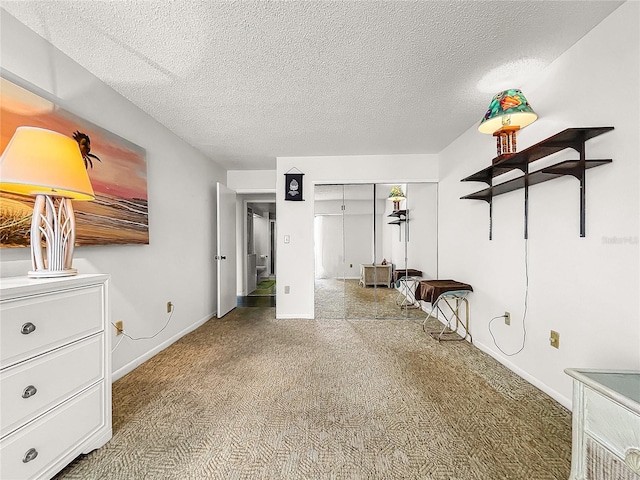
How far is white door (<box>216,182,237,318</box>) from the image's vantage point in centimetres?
414

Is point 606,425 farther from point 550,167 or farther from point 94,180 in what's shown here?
point 94,180

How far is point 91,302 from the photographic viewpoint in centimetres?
152

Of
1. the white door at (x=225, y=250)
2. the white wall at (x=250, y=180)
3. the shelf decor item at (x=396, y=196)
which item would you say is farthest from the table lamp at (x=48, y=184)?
the shelf decor item at (x=396, y=196)

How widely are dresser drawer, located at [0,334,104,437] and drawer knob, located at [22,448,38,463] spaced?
14 cm

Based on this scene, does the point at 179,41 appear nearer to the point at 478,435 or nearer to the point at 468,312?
the point at 478,435

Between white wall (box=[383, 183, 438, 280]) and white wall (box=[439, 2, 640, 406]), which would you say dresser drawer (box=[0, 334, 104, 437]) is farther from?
white wall (box=[383, 183, 438, 280])

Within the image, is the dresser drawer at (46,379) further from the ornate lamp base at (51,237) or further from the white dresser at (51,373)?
the ornate lamp base at (51,237)

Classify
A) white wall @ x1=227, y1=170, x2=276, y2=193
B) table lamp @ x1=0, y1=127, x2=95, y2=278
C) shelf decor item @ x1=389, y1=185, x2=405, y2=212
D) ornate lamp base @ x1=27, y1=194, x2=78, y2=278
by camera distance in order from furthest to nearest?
1. white wall @ x1=227, y1=170, x2=276, y2=193
2. shelf decor item @ x1=389, y1=185, x2=405, y2=212
3. ornate lamp base @ x1=27, y1=194, x2=78, y2=278
4. table lamp @ x1=0, y1=127, x2=95, y2=278

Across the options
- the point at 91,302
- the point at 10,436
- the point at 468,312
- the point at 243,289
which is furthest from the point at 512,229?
the point at 243,289

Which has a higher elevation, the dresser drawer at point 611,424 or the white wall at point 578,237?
the white wall at point 578,237

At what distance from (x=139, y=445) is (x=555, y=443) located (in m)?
2.27

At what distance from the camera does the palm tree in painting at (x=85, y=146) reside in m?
1.94

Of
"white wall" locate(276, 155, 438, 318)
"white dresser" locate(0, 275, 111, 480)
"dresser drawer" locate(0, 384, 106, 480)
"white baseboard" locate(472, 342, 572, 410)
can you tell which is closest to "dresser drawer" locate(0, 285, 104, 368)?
"white dresser" locate(0, 275, 111, 480)

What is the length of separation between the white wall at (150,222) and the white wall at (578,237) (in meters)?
3.26
